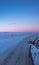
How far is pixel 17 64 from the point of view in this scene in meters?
7.64

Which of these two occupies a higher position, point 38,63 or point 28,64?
point 38,63

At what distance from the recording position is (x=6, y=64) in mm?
7641

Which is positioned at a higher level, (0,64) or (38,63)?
(38,63)

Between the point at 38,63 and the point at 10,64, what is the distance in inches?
126

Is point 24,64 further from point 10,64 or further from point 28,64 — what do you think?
point 10,64

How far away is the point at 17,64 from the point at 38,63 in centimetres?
301

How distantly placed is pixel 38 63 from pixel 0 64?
3.50 meters

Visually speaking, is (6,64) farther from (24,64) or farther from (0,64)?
(24,64)

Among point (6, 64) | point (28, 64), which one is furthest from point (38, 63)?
point (6, 64)

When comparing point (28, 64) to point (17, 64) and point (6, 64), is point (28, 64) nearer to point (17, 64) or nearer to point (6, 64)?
point (17, 64)

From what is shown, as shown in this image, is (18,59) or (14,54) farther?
(14,54)

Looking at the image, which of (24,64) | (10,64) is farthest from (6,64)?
(24,64)

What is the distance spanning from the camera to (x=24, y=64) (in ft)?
24.6

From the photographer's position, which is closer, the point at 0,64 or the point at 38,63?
the point at 38,63
